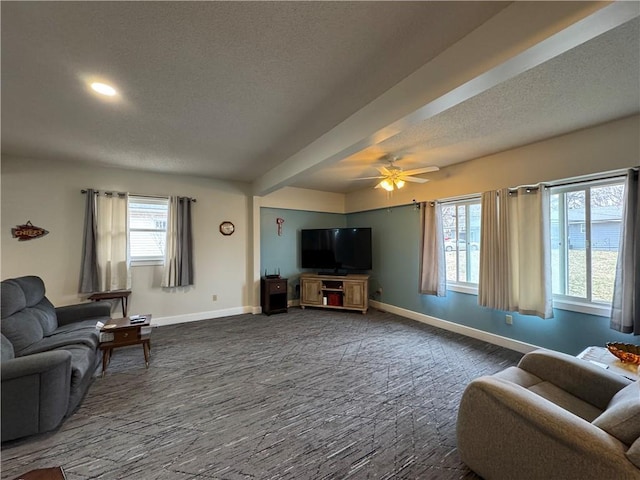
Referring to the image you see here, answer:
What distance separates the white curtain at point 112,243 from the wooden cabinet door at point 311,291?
3.07 meters

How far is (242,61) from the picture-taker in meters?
1.77

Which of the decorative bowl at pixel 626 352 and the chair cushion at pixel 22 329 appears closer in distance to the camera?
the decorative bowl at pixel 626 352

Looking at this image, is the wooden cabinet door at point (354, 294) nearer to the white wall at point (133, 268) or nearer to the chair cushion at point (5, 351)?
the white wall at point (133, 268)

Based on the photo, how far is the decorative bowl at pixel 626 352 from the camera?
1.99 metres

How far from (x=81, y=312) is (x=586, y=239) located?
20.2ft

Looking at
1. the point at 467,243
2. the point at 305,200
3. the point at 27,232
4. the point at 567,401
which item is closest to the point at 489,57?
the point at 567,401

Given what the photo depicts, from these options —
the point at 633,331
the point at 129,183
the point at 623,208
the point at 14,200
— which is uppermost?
the point at 129,183

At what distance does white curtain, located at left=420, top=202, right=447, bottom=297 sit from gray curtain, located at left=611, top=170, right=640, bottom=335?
1916mm

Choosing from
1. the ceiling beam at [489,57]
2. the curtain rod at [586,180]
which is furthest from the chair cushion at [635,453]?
the curtain rod at [586,180]

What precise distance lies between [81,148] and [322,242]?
408cm

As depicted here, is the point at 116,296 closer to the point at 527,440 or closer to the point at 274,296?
the point at 274,296

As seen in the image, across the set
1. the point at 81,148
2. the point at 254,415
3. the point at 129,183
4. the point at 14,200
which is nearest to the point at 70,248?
the point at 14,200

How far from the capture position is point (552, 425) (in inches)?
47.7

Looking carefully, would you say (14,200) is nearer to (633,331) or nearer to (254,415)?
(254,415)
